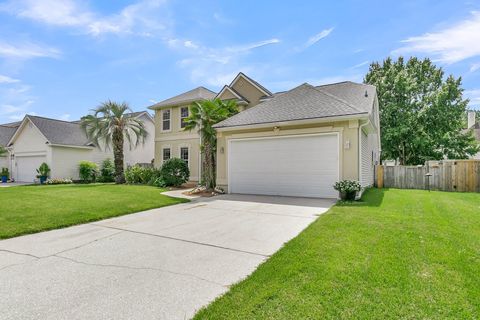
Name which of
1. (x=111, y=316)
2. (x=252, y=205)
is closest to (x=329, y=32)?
(x=252, y=205)

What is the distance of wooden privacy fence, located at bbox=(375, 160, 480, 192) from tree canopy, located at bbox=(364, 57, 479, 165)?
9610 mm

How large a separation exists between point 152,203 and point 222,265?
593 cm

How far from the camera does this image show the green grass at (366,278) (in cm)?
246

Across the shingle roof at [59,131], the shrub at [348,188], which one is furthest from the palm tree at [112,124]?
the shrub at [348,188]

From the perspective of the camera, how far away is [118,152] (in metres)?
17.7

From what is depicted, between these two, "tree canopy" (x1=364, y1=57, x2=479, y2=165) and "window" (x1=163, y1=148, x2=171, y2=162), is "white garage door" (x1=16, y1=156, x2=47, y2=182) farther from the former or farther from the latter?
"tree canopy" (x1=364, y1=57, x2=479, y2=165)

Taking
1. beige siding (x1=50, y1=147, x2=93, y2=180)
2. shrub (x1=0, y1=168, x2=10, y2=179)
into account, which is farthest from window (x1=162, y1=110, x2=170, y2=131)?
shrub (x1=0, y1=168, x2=10, y2=179)

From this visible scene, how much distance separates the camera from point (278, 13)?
33.4 ft

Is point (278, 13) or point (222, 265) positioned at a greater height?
point (278, 13)

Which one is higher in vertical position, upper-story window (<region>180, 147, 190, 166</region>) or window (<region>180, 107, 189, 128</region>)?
window (<region>180, 107, 189, 128</region>)

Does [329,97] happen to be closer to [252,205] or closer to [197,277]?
[252,205]

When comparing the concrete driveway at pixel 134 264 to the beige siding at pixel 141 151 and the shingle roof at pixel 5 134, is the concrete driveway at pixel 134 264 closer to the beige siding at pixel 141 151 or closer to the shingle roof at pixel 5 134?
the beige siding at pixel 141 151

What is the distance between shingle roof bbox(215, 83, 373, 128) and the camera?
10.0 meters

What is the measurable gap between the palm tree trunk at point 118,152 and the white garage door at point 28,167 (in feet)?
21.1
